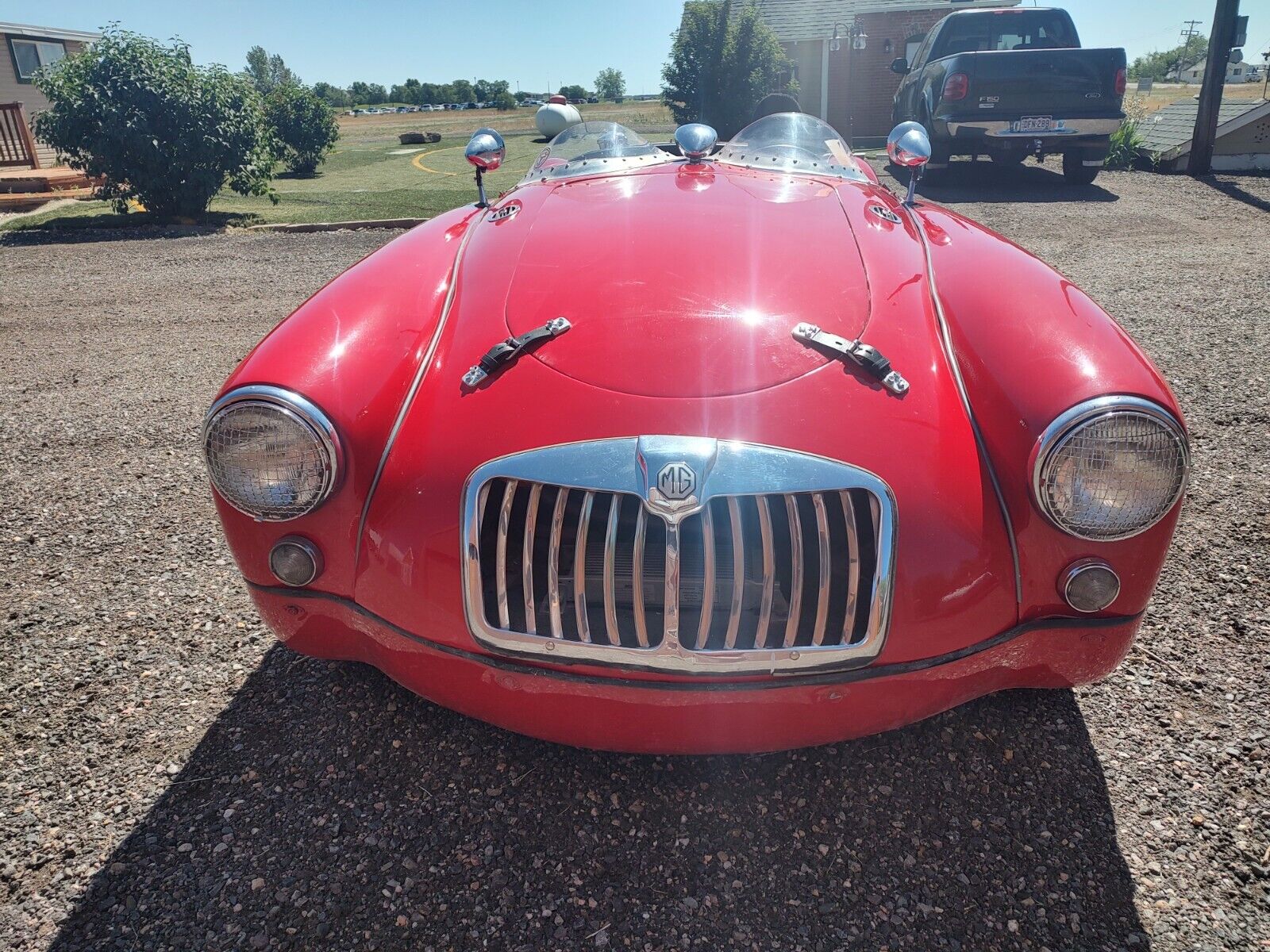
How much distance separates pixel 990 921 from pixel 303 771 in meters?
1.58

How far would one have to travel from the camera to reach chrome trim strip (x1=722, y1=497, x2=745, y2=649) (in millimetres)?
1713

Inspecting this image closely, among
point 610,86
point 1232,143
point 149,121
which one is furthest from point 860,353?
point 610,86

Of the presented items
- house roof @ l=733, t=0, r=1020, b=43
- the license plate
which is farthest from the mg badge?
house roof @ l=733, t=0, r=1020, b=43

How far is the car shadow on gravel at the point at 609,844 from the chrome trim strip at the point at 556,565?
0.51 m

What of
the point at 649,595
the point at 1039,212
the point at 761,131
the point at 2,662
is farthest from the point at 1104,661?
the point at 1039,212

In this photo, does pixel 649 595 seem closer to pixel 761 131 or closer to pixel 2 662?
pixel 2 662

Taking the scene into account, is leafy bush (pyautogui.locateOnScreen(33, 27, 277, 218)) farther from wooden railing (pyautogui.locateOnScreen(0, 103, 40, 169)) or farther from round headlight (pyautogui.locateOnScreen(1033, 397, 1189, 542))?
round headlight (pyautogui.locateOnScreen(1033, 397, 1189, 542))

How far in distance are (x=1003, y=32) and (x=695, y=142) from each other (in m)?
11.4

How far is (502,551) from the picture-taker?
179cm

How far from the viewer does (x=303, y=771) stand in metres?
2.10

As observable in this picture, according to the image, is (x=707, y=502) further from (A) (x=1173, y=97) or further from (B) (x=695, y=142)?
(A) (x=1173, y=97)

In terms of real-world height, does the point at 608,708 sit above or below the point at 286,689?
above

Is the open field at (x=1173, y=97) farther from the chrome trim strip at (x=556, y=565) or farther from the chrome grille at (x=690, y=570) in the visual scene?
the chrome trim strip at (x=556, y=565)

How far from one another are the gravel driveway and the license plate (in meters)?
8.78
